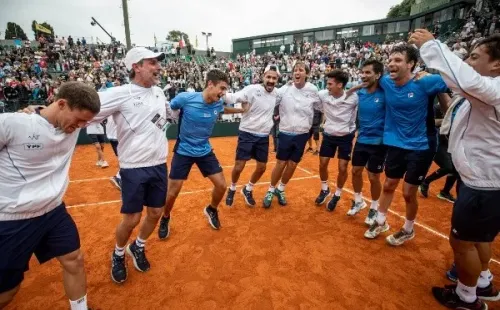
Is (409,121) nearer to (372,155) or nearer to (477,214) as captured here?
(372,155)

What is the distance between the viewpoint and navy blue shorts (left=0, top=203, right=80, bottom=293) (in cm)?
208

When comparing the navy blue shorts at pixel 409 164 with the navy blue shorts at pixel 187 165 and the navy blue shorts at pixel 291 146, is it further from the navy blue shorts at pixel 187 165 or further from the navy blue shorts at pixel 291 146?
the navy blue shorts at pixel 187 165

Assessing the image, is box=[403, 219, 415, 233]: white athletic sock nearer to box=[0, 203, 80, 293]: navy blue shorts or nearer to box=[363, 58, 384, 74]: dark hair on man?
box=[363, 58, 384, 74]: dark hair on man

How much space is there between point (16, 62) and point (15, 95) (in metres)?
9.53

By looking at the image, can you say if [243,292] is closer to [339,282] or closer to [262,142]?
[339,282]

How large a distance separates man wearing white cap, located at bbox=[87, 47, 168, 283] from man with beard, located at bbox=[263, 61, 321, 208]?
8.72 feet

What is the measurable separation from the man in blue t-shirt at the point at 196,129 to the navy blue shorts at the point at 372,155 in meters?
2.35

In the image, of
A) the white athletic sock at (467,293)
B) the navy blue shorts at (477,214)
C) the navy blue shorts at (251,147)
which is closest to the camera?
the navy blue shorts at (477,214)

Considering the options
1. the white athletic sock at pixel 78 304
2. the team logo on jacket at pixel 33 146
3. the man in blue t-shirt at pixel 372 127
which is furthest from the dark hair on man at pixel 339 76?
the white athletic sock at pixel 78 304

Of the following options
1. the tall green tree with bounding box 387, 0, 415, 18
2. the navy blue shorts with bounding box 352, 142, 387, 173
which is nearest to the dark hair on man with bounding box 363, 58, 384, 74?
the navy blue shorts with bounding box 352, 142, 387, 173

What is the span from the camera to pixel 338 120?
5215 mm

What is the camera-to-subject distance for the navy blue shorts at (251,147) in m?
5.43

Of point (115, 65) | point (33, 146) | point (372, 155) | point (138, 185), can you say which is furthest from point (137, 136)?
point (115, 65)

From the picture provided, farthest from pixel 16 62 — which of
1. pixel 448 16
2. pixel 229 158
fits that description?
pixel 448 16
